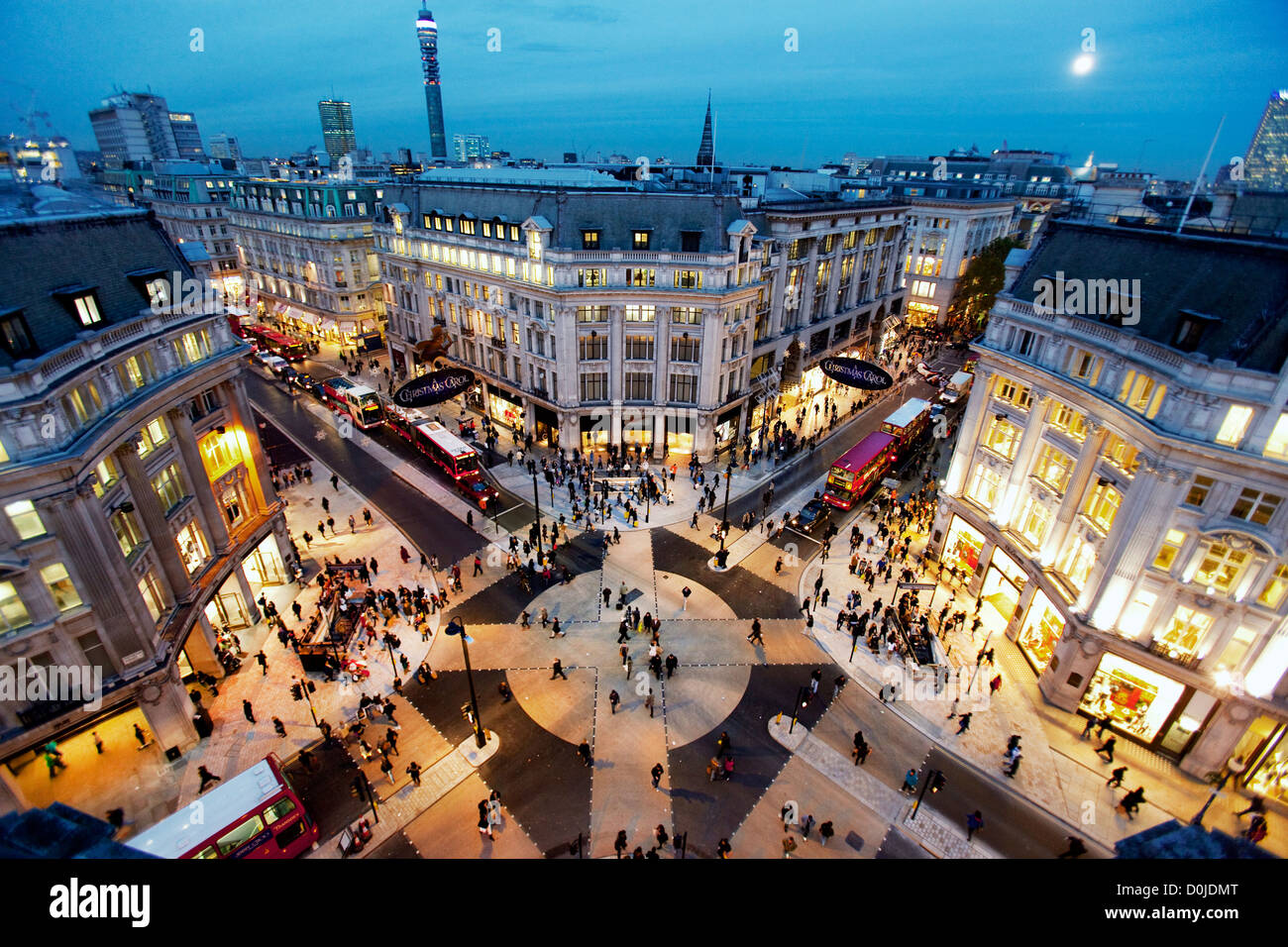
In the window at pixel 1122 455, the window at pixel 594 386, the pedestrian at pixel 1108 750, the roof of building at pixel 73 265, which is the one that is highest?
the roof of building at pixel 73 265

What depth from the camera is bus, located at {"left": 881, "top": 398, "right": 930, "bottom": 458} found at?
1962 inches

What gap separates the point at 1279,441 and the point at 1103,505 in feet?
22.9

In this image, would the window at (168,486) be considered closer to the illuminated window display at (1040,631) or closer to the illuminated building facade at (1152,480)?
the illuminated building facade at (1152,480)

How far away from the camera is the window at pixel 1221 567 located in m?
24.0

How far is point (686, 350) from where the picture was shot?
50.1 m

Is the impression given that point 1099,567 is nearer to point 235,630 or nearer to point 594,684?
point 594,684

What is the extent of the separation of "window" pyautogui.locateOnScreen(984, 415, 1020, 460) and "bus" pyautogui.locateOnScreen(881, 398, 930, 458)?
13.3m

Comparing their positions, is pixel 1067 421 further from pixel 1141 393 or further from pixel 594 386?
pixel 594 386

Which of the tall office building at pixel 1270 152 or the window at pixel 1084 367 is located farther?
the tall office building at pixel 1270 152

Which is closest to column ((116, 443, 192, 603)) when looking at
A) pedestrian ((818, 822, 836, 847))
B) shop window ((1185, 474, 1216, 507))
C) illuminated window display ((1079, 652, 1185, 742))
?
pedestrian ((818, 822, 836, 847))

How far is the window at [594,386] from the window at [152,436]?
28871mm

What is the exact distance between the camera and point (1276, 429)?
72.6 ft

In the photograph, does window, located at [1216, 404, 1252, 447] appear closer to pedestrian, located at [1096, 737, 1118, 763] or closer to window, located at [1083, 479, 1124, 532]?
window, located at [1083, 479, 1124, 532]

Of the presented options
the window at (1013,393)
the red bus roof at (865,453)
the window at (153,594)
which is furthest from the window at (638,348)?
the window at (153,594)
